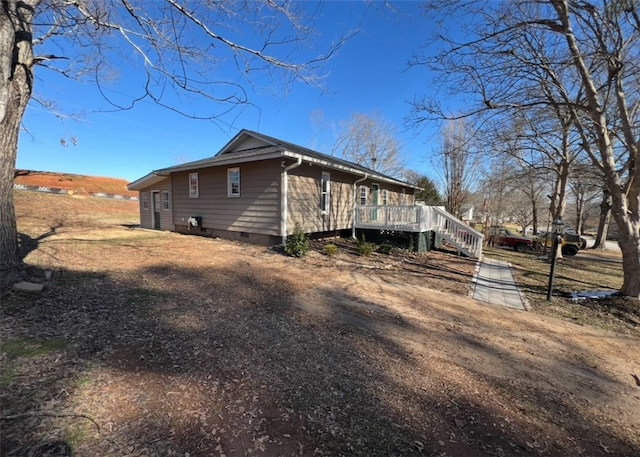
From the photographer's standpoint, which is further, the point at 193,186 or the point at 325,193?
the point at 193,186

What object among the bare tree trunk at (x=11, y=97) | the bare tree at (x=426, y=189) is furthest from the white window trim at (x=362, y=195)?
the bare tree at (x=426, y=189)

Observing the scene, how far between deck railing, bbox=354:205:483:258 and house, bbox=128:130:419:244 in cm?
25

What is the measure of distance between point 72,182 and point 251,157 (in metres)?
30.1

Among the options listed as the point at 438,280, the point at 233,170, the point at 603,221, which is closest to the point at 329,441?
the point at 438,280

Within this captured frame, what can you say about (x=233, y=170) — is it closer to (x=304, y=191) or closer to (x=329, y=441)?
(x=304, y=191)

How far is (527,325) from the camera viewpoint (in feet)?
16.5

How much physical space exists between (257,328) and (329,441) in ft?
6.51

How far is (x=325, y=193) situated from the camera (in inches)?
454

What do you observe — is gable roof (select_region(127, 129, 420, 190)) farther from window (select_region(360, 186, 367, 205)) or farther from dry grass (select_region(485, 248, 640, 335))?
dry grass (select_region(485, 248, 640, 335))

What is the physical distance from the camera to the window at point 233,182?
423 inches

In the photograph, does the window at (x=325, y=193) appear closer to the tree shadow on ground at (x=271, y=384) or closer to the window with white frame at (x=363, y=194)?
the window with white frame at (x=363, y=194)

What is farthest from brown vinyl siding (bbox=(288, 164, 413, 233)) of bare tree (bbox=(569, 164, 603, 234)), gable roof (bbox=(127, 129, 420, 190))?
bare tree (bbox=(569, 164, 603, 234))

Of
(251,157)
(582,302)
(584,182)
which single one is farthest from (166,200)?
(584,182)

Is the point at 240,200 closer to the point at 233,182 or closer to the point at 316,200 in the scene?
the point at 233,182
